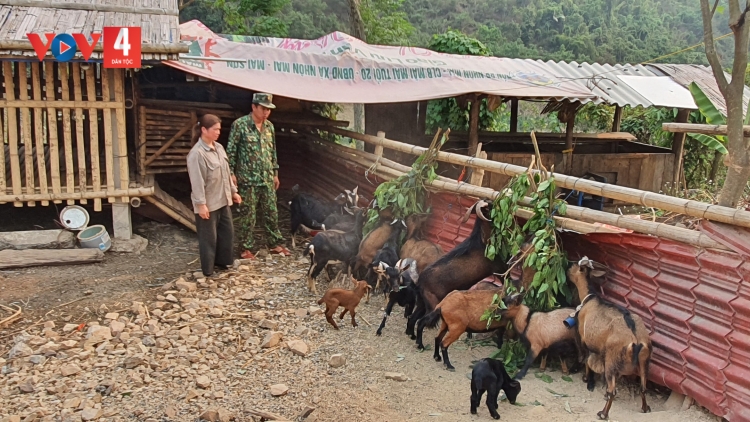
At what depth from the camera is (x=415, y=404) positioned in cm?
416

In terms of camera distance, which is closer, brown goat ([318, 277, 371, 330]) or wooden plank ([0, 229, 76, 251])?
brown goat ([318, 277, 371, 330])

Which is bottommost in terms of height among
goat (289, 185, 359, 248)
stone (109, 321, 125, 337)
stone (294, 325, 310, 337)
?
stone (294, 325, 310, 337)

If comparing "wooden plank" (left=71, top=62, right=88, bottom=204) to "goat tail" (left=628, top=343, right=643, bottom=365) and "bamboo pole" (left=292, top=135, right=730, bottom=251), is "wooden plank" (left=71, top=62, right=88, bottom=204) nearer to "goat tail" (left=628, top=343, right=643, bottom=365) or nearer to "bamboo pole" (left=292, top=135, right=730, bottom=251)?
"bamboo pole" (left=292, top=135, right=730, bottom=251)

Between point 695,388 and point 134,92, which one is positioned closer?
A: point 695,388

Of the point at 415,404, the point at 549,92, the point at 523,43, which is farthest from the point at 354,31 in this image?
the point at 523,43

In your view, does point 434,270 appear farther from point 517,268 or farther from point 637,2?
point 637,2

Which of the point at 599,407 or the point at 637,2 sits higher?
A: the point at 637,2

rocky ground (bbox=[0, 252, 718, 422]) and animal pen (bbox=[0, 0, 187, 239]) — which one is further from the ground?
animal pen (bbox=[0, 0, 187, 239])

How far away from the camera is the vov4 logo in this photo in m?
6.35

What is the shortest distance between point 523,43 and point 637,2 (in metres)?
12.6

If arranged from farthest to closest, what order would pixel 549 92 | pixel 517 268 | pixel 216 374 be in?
pixel 549 92 < pixel 517 268 < pixel 216 374

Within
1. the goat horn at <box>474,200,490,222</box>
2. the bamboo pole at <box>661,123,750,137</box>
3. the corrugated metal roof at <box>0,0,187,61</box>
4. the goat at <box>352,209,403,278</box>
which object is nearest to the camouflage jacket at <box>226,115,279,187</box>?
the corrugated metal roof at <box>0,0,187,61</box>

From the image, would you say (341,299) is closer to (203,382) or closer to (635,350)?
(203,382)

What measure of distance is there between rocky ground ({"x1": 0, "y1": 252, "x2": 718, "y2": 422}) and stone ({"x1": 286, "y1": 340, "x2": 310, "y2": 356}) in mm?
11
